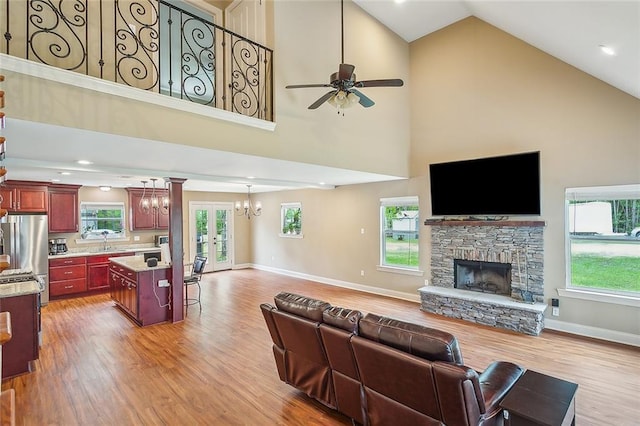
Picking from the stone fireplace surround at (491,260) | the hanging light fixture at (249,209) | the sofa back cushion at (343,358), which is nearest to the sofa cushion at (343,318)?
the sofa back cushion at (343,358)

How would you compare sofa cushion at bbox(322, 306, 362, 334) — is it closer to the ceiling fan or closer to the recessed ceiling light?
the ceiling fan

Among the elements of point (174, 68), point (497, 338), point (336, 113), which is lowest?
point (497, 338)

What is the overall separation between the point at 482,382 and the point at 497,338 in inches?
108

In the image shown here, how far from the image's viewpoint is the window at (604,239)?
4.46 meters

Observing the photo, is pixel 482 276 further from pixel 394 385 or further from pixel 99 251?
pixel 99 251

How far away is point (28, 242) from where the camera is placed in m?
6.40

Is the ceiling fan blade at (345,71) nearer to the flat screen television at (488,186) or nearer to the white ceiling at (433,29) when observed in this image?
the white ceiling at (433,29)

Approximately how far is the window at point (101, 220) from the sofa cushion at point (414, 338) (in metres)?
8.02

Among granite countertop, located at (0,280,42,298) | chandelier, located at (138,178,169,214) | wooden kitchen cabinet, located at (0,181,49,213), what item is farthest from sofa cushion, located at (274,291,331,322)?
wooden kitchen cabinet, located at (0,181,49,213)

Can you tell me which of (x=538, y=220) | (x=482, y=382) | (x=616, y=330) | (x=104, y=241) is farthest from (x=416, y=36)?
(x=104, y=241)

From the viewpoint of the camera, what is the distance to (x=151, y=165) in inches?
188

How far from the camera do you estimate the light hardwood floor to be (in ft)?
9.91

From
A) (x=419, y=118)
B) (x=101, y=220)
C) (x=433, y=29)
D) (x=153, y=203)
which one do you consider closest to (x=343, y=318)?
(x=419, y=118)

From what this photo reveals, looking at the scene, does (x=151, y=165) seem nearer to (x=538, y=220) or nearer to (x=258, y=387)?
(x=258, y=387)
